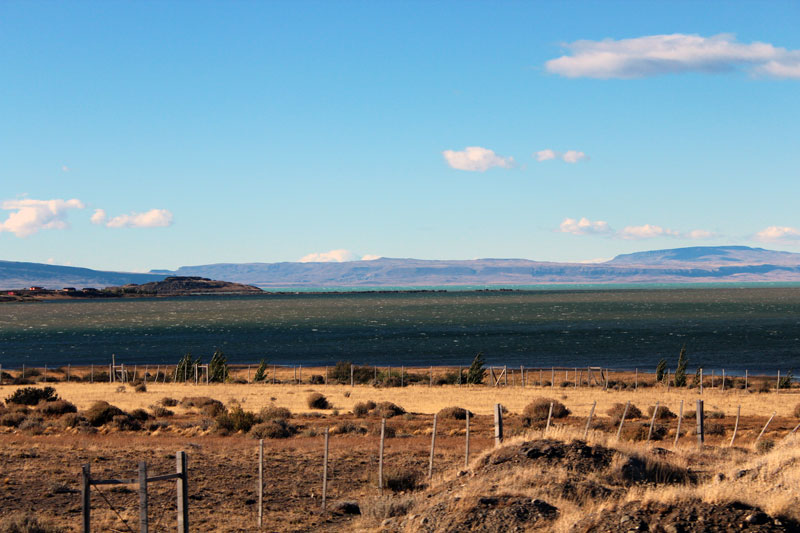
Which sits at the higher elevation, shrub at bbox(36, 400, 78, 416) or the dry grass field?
the dry grass field

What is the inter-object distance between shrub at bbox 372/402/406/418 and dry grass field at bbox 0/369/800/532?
47 centimetres

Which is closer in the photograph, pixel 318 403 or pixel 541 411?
pixel 541 411

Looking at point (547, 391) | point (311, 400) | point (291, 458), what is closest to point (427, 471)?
point (291, 458)

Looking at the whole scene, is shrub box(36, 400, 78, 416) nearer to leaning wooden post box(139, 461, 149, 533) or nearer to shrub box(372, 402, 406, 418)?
shrub box(372, 402, 406, 418)

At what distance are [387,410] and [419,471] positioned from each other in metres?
18.4

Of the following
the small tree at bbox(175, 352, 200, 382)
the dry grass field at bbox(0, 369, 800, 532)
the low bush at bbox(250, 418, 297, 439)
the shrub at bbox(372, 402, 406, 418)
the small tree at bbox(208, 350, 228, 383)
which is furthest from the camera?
the small tree at bbox(175, 352, 200, 382)

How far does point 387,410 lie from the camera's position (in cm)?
4000

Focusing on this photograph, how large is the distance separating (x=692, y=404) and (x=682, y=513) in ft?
114

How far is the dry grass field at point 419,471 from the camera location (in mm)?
12891

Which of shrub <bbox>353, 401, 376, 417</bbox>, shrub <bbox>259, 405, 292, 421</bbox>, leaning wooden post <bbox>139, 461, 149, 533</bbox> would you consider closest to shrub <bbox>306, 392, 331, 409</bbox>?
shrub <bbox>353, 401, 376, 417</bbox>

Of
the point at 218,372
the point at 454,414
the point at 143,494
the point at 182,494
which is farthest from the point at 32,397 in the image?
the point at 143,494

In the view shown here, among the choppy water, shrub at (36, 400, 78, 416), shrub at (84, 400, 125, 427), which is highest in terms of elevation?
shrub at (84, 400, 125, 427)

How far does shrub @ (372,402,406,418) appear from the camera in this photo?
39.4 m

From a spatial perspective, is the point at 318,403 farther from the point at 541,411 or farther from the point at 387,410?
the point at 541,411
